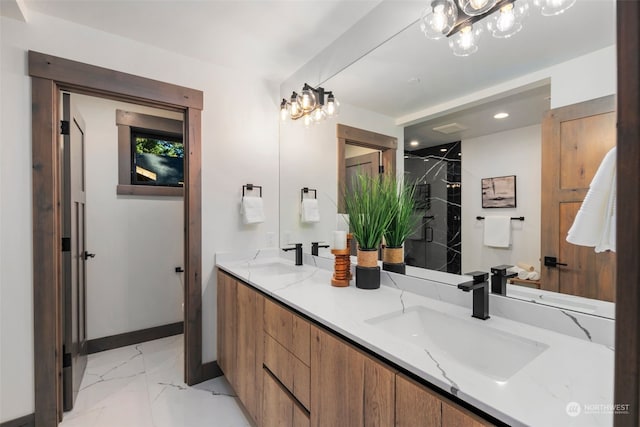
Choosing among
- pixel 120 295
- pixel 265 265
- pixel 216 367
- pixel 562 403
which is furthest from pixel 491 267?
pixel 120 295

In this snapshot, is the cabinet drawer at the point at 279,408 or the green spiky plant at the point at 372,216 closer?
the cabinet drawer at the point at 279,408

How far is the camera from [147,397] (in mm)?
1951

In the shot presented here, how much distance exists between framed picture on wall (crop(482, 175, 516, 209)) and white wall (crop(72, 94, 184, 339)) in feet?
7.91

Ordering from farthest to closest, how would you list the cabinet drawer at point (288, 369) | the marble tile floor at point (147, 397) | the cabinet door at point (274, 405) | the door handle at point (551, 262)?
the marble tile floor at point (147, 397) → the cabinet door at point (274, 405) → the cabinet drawer at point (288, 369) → the door handle at point (551, 262)

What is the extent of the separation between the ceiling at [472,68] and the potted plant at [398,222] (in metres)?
0.23

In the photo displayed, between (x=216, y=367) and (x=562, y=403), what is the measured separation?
221 centimetres

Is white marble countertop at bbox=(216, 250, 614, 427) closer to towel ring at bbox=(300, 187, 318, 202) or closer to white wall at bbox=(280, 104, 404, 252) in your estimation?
white wall at bbox=(280, 104, 404, 252)

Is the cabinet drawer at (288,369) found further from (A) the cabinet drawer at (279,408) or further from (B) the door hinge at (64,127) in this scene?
(B) the door hinge at (64,127)

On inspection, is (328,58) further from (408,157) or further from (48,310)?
(48,310)

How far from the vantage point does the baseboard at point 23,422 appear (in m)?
1.57

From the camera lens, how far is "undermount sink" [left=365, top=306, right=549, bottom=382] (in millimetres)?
885

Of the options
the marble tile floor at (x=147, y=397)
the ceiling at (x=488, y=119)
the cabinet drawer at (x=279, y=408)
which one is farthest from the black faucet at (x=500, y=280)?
the marble tile floor at (x=147, y=397)

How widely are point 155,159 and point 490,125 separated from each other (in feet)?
9.53

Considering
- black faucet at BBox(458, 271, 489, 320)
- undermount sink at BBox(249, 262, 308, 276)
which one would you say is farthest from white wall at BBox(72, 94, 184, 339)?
black faucet at BBox(458, 271, 489, 320)
